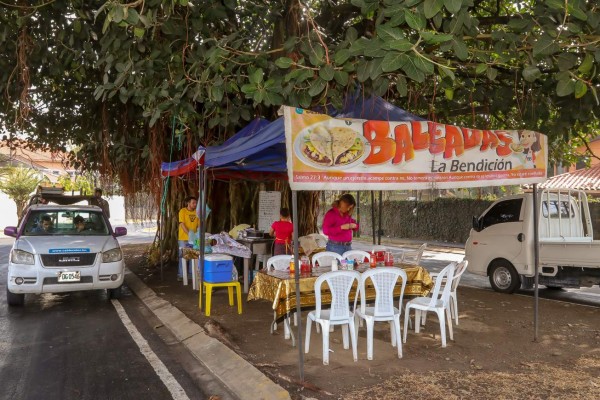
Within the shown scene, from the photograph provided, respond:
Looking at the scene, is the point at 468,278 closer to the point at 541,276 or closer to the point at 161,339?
the point at 541,276

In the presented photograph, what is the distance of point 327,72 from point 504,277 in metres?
6.81

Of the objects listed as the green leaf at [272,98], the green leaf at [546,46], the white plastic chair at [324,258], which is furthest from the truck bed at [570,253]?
the green leaf at [272,98]

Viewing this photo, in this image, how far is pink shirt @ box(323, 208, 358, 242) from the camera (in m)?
7.98

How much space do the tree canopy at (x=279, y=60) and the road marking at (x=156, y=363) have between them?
9.26ft

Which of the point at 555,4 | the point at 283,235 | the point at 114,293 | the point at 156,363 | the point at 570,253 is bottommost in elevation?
the point at 156,363

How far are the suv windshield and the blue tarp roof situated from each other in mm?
1666

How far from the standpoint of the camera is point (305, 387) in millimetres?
4605

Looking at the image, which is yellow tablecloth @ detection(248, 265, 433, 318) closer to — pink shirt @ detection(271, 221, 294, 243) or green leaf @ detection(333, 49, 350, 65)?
green leaf @ detection(333, 49, 350, 65)

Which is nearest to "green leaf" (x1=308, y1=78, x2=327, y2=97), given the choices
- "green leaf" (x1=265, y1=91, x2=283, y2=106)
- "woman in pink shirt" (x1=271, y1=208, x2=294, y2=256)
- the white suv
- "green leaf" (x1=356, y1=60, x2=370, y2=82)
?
"green leaf" (x1=265, y1=91, x2=283, y2=106)

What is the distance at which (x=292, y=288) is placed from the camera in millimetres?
5617

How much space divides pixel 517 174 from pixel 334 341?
9.72 feet

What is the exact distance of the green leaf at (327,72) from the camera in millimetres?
4918

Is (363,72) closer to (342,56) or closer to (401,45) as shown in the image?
(342,56)

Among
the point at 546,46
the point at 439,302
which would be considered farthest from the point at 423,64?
the point at 439,302
